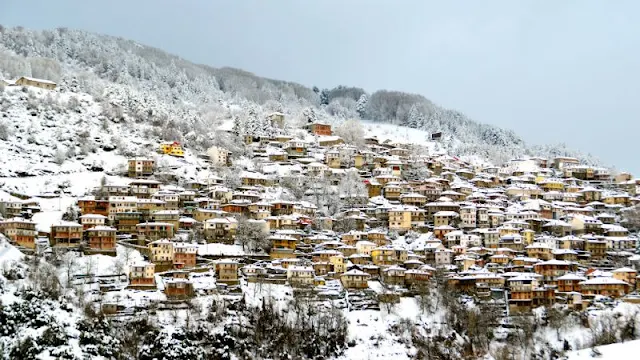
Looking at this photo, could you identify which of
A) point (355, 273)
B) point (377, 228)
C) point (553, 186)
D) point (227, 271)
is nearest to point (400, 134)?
point (553, 186)

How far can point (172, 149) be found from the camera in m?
69.4

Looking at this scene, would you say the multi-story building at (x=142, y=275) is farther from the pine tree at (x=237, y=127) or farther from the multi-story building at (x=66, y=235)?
the pine tree at (x=237, y=127)

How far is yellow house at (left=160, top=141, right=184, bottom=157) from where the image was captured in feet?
226

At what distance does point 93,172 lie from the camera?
201 feet

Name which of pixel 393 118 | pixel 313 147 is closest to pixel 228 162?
pixel 313 147

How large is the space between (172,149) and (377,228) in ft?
62.4

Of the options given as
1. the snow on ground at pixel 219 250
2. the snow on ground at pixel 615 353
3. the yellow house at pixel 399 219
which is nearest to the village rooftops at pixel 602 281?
the snow on ground at pixel 615 353

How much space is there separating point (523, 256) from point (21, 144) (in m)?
37.1

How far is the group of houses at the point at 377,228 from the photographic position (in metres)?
51.4

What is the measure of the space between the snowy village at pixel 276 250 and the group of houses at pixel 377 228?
148 millimetres

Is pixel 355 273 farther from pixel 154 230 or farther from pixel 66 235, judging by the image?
pixel 66 235

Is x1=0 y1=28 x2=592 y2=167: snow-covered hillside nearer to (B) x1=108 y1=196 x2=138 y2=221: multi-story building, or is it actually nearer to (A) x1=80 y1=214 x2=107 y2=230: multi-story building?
(B) x1=108 y1=196 x2=138 y2=221: multi-story building

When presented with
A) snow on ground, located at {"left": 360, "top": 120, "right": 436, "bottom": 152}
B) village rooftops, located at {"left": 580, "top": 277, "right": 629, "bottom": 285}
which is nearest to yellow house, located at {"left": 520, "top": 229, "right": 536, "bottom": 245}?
village rooftops, located at {"left": 580, "top": 277, "right": 629, "bottom": 285}

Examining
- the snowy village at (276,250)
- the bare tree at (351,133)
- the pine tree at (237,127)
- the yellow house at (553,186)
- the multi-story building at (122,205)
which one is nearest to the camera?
the snowy village at (276,250)
